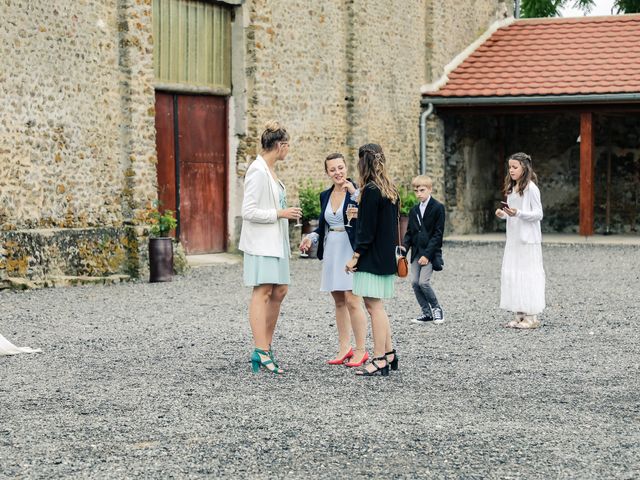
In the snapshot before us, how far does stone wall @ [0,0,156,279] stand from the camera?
12.9m

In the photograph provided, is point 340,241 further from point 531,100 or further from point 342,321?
point 531,100

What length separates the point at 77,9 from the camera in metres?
13.9

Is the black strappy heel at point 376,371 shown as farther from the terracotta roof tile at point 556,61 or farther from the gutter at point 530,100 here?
the terracotta roof tile at point 556,61

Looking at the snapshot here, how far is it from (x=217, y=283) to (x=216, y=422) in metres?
7.97

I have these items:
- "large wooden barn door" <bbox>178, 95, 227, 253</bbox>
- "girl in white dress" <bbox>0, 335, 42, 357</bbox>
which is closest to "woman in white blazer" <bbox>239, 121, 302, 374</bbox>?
"girl in white dress" <bbox>0, 335, 42, 357</bbox>

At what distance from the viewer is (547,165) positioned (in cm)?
2434

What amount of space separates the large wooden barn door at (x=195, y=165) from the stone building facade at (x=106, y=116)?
0.19 m

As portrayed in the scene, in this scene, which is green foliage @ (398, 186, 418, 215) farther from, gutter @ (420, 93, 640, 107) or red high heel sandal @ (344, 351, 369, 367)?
red high heel sandal @ (344, 351, 369, 367)

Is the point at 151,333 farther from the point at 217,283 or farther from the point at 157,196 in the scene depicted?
the point at 157,196

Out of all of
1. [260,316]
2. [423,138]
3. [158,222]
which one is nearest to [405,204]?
[423,138]

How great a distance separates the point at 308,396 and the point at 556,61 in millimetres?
17348

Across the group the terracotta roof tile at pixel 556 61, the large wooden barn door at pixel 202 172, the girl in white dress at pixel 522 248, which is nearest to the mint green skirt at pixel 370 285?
the girl in white dress at pixel 522 248

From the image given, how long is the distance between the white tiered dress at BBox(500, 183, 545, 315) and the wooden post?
11.0 metres

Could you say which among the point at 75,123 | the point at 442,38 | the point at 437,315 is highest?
the point at 442,38
